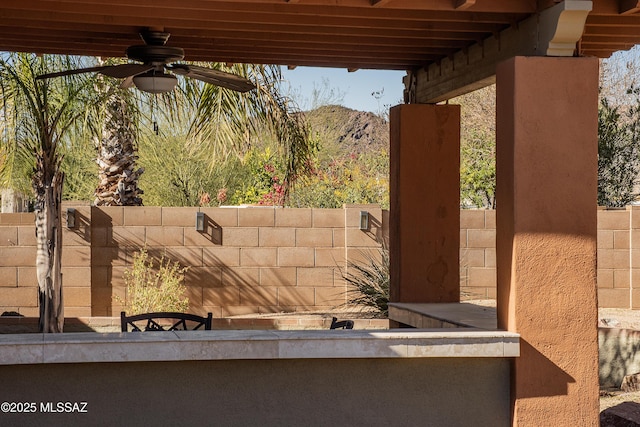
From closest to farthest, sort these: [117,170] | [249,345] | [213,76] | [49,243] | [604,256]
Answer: [249,345]
[213,76]
[49,243]
[604,256]
[117,170]

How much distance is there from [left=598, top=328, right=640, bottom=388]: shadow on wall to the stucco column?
296cm

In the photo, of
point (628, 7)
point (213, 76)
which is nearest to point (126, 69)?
point (213, 76)

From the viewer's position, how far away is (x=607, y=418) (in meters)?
7.21

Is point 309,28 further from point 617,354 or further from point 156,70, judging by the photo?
point 617,354

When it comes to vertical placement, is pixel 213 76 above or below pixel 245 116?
below

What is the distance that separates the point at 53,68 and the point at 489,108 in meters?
15.4

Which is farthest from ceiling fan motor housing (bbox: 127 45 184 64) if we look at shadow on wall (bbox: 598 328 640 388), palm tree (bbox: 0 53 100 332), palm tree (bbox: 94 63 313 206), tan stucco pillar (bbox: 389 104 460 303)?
palm tree (bbox: 94 63 313 206)

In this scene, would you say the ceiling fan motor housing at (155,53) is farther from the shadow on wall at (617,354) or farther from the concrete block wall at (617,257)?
the concrete block wall at (617,257)

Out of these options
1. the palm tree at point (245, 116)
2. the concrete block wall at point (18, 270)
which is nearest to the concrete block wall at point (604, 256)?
the palm tree at point (245, 116)

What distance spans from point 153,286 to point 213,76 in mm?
5599

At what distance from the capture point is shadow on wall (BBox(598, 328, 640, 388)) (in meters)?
9.27

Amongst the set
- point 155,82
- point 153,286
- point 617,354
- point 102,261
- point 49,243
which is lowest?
point 617,354

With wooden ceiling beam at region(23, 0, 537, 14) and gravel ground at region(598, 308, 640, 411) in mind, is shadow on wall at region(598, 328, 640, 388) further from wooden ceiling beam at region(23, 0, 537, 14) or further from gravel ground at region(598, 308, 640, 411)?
wooden ceiling beam at region(23, 0, 537, 14)

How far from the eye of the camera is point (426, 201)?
874 cm
